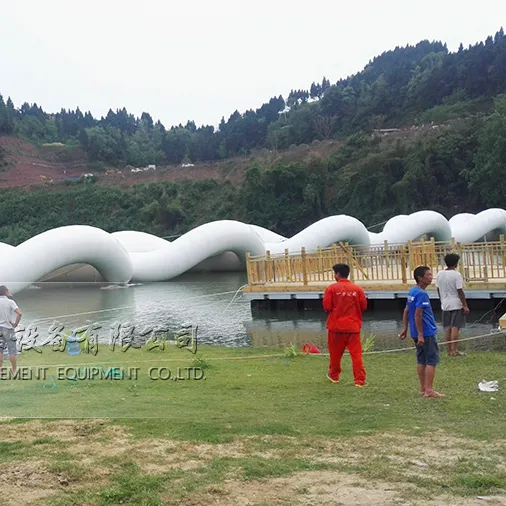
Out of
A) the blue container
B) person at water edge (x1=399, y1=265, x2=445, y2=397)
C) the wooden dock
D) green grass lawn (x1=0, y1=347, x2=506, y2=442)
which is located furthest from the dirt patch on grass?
the wooden dock

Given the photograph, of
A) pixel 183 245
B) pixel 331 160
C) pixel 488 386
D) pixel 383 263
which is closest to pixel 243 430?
pixel 488 386

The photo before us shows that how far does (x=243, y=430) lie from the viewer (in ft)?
13.9

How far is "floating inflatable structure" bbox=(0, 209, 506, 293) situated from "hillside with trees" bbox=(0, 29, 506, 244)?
9.01 metres

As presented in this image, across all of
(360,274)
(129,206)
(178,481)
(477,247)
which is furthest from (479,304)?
(129,206)

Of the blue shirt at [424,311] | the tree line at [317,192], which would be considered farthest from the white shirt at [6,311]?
the tree line at [317,192]

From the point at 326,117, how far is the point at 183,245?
1537 inches

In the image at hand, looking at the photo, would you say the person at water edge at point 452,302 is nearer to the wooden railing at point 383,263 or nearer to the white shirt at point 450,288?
the white shirt at point 450,288

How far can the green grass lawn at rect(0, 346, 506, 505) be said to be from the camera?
334 cm

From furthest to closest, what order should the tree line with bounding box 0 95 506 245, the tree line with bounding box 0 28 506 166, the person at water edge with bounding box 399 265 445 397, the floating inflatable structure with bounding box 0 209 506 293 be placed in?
the tree line with bounding box 0 28 506 166, the tree line with bounding box 0 95 506 245, the floating inflatable structure with bounding box 0 209 506 293, the person at water edge with bounding box 399 265 445 397

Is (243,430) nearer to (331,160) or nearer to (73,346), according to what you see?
(73,346)

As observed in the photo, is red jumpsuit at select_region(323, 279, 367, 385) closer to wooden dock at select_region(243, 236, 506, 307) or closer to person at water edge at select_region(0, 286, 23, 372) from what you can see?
person at water edge at select_region(0, 286, 23, 372)

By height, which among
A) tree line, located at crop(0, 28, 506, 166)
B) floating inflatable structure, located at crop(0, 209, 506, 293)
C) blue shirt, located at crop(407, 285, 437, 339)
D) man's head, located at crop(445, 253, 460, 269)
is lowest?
blue shirt, located at crop(407, 285, 437, 339)

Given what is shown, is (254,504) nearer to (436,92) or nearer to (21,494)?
(21,494)

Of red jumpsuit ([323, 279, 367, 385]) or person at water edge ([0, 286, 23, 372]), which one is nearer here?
red jumpsuit ([323, 279, 367, 385])
